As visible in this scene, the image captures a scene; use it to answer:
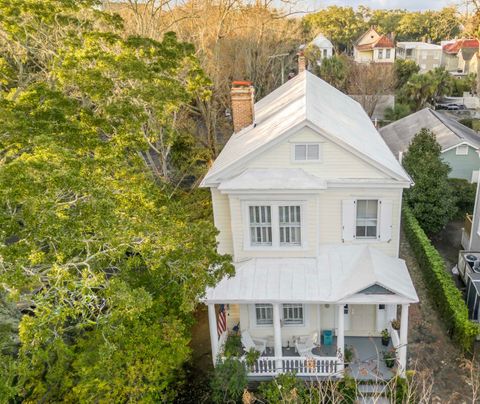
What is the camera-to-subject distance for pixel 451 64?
77.6 m

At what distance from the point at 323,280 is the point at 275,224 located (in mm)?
2561

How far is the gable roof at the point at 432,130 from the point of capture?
28578 mm

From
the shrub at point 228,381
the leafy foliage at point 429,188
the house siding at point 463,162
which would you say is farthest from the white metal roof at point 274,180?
the house siding at point 463,162

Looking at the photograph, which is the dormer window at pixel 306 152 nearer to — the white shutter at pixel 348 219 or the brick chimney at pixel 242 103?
the white shutter at pixel 348 219

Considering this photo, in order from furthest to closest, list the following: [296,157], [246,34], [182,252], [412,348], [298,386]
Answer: [246,34] < [412,348] < [296,157] < [298,386] < [182,252]

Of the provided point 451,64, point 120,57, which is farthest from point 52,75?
point 451,64

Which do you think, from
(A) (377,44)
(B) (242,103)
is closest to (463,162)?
(B) (242,103)

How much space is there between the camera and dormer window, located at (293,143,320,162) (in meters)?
14.1

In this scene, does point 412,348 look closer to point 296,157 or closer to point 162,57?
point 296,157

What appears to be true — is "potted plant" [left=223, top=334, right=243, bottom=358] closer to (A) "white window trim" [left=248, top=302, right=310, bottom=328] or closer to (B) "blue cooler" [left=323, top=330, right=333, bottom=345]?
(A) "white window trim" [left=248, top=302, right=310, bottom=328]

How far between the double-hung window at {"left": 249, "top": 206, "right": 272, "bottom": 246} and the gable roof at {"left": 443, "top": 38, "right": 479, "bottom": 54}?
7496 centimetres

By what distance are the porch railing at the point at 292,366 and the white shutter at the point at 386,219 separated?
471 cm

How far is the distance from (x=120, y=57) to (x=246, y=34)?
94.0 ft

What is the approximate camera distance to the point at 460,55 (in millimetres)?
73000
